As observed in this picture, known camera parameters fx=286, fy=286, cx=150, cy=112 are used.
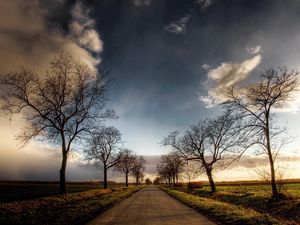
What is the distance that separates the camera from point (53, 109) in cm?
3159

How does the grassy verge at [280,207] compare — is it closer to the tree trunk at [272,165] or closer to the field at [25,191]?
the tree trunk at [272,165]

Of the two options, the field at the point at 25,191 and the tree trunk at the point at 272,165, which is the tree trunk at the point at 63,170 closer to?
the field at the point at 25,191

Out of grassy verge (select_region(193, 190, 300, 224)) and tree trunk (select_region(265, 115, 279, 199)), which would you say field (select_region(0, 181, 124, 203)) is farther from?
tree trunk (select_region(265, 115, 279, 199))

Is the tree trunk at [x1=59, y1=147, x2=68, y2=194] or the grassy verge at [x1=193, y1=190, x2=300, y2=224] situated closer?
the grassy verge at [x1=193, y1=190, x2=300, y2=224]

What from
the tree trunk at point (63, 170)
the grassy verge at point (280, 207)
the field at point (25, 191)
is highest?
the tree trunk at point (63, 170)

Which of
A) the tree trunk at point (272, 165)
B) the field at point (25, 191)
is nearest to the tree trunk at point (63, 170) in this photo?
the field at point (25, 191)

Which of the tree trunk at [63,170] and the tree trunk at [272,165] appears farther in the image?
the tree trunk at [63,170]

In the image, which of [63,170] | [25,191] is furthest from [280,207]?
[25,191]

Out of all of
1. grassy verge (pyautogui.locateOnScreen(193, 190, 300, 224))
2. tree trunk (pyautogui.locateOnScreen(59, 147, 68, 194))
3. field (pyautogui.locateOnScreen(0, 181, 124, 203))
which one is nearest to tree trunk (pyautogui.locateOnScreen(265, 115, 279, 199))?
grassy verge (pyautogui.locateOnScreen(193, 190, 300, 224))

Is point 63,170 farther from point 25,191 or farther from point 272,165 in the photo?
point 272,165

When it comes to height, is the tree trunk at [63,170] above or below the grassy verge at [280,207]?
above

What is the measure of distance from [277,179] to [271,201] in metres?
2.12

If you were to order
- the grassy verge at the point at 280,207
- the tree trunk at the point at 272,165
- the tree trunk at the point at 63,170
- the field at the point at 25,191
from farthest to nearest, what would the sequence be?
the tree trunk at the point at 63,170
the field at the point at 25,191
the tree trunk at the point at 272,165
the grassy verge at the point at 280,207

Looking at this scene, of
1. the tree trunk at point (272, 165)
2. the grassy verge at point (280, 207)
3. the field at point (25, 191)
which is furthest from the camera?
the field at point (25, 191)
